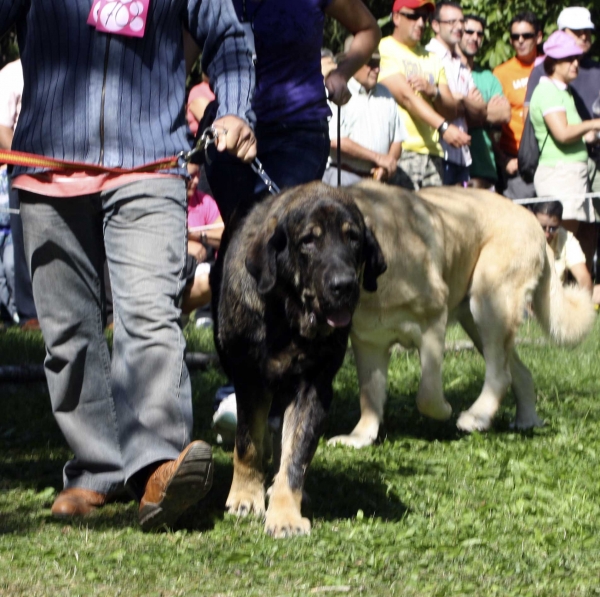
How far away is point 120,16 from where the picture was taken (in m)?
4.04

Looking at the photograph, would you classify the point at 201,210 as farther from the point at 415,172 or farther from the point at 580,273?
the point at 580,273

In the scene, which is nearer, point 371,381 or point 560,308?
point 371,381

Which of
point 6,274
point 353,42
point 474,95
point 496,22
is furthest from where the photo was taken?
point 496,22

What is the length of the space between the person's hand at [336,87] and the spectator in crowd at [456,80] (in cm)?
468

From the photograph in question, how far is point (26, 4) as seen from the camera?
163 inches

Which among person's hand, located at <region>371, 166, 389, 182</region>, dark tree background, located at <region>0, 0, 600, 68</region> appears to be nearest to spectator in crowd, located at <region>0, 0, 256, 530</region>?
person's hand, located at <region>371, 166, 389, 182</region>

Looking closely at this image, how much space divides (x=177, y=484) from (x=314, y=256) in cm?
98

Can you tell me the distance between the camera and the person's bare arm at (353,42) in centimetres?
539

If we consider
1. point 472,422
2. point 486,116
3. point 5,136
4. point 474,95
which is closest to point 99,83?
point 472,422

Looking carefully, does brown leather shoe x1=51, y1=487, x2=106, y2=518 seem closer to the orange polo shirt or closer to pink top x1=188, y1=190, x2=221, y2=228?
pink top x1=188, y1=190, x2=221, y2=228

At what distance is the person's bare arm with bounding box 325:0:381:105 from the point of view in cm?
539

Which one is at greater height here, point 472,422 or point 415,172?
point 415,172

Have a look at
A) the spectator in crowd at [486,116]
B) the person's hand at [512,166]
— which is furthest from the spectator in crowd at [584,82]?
the person's hand at [512,166]

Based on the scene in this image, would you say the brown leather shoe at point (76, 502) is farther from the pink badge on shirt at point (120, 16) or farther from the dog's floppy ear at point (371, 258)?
the pink badge on shirt at point (120, 16)
